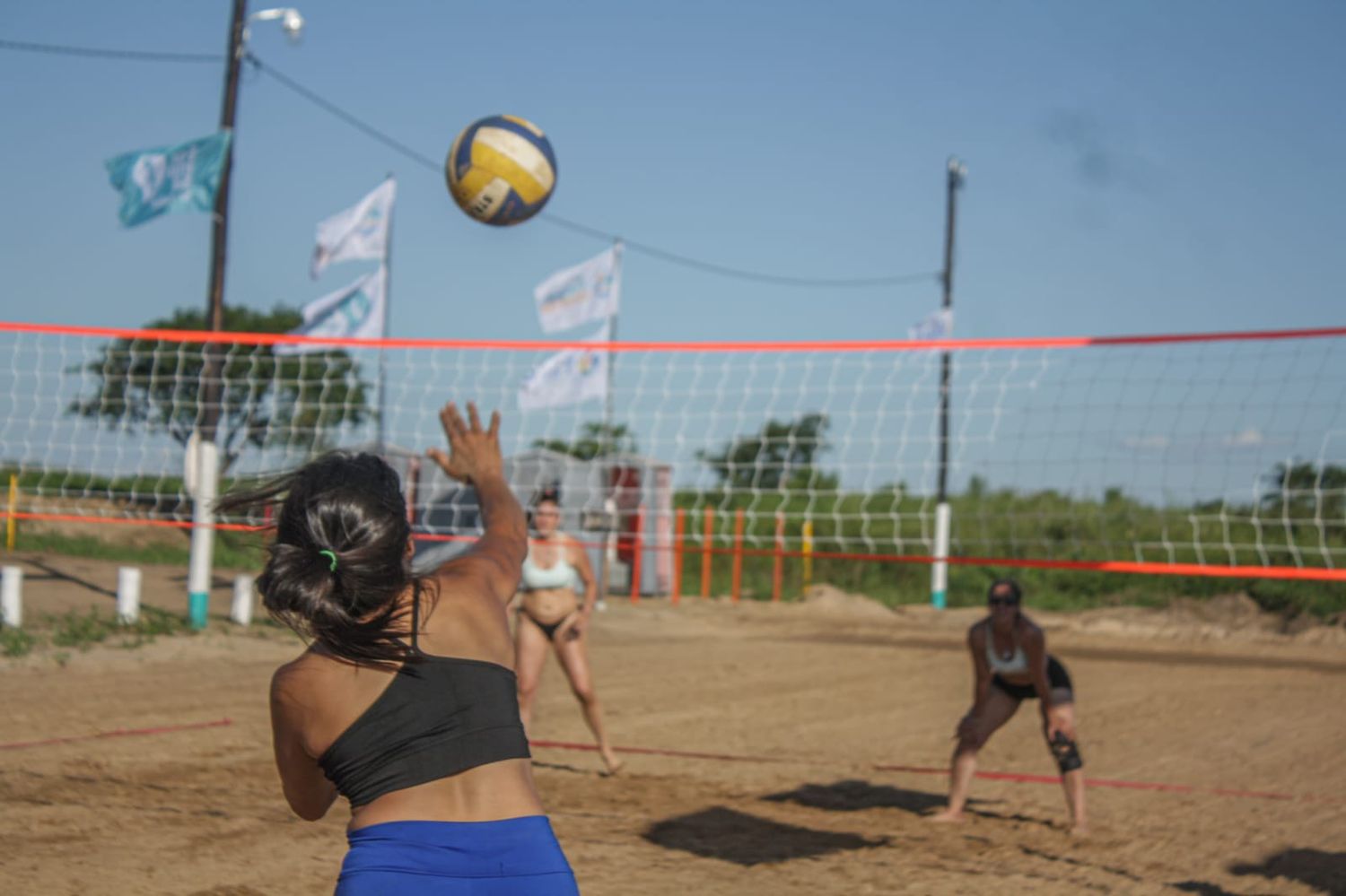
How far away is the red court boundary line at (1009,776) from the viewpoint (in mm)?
7434

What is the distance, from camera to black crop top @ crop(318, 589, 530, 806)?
2.15 meters

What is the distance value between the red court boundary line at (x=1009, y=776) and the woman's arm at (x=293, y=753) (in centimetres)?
561

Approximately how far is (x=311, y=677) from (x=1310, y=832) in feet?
19.0

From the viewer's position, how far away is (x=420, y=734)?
2168 mm

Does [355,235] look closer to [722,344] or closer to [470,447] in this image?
[722,344]

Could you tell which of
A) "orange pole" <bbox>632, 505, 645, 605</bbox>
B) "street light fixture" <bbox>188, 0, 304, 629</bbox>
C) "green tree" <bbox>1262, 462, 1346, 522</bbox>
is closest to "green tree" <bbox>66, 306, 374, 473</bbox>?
"street light fixture" <bbox>188, 0, 304, 629</bbox>

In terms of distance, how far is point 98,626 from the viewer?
38.0 feet

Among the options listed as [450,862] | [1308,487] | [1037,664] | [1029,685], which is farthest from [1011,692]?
[1308,487]

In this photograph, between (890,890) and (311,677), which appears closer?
(311,677)

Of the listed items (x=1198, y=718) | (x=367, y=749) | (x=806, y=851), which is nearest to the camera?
(x=367, y=749)

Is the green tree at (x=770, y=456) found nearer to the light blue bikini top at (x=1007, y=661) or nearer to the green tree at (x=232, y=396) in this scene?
→ the green tree at (x=232, y=396)

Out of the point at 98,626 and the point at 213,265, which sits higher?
the point at 213,265

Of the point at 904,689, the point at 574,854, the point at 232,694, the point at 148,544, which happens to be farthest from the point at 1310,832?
the point at 148,544

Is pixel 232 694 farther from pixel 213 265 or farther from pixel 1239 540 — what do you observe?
pixel 1239 540
